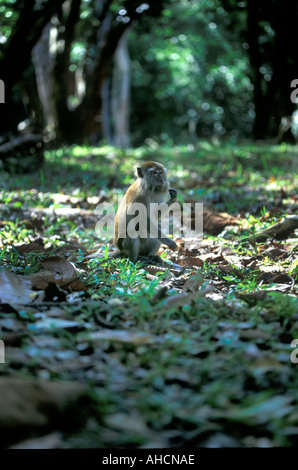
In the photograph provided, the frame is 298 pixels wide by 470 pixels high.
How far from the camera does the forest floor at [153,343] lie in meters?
2.22

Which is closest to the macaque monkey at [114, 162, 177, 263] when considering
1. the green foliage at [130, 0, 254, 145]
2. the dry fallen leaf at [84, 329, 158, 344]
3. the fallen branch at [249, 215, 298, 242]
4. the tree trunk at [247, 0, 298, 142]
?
the fallen branch at [249, 215, 298, 242]

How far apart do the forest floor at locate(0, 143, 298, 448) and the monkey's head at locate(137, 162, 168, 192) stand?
30.8 inches

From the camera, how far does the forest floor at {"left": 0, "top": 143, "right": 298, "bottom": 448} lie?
7.27 feet

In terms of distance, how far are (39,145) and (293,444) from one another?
26.7ft

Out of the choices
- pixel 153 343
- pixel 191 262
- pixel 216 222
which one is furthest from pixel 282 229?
pixel 153 343

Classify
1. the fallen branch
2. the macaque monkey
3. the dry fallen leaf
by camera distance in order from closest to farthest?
the dry fallen leaf → the macaque monkey → the fallen branch

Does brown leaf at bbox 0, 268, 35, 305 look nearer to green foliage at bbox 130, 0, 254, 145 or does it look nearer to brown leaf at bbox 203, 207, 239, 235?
brown leaf at bbox 203, 207, 239, 235

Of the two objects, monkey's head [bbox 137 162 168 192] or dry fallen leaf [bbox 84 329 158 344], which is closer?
dry fallen leaf [bbox 84 329 158 344]

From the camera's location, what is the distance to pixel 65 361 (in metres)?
2.63

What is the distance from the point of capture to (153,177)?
16.2ft

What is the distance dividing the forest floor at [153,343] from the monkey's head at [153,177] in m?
0.78

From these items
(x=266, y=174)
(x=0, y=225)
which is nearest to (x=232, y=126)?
(x=266, y=174)

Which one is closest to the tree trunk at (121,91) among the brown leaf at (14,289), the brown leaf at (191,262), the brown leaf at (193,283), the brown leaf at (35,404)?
the brown leaf at (191,262)

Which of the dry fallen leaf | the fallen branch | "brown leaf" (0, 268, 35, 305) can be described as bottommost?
the dry fallen leaf
